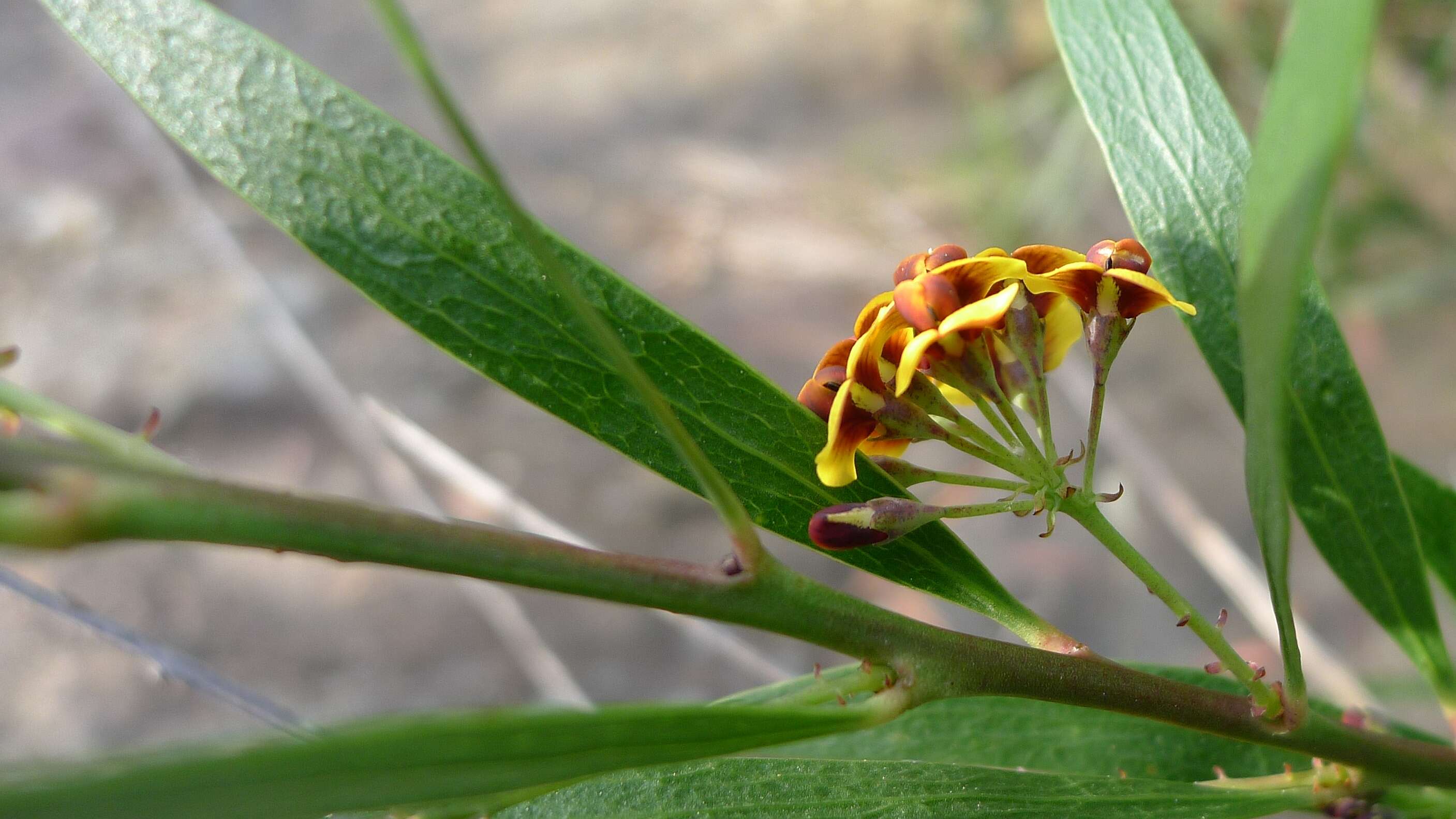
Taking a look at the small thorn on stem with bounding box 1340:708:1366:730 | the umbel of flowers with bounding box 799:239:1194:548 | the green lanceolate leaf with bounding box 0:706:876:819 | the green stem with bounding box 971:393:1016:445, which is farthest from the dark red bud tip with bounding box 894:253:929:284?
the small thorn on stem with bounding box 1340:708:1366:730

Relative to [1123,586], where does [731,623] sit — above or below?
below

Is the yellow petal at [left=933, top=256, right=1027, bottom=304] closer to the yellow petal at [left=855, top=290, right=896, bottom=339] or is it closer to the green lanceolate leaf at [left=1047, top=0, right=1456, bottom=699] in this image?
the yellow petal at [left=855, top=290, right=896, bottom=339]

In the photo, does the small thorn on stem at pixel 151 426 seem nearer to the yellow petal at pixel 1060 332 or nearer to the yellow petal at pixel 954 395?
the yellow petal at pixel 954 395

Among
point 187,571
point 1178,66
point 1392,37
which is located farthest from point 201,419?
point 1392,37

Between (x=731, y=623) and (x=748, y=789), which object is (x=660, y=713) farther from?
(x=748, y=789)

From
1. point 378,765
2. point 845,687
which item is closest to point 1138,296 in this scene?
point 845,687

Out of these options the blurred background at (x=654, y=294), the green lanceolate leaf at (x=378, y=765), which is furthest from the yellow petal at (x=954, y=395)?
the blurred background at (x=654, y=294)

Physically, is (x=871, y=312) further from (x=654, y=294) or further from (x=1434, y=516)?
(x=654, y=294)
